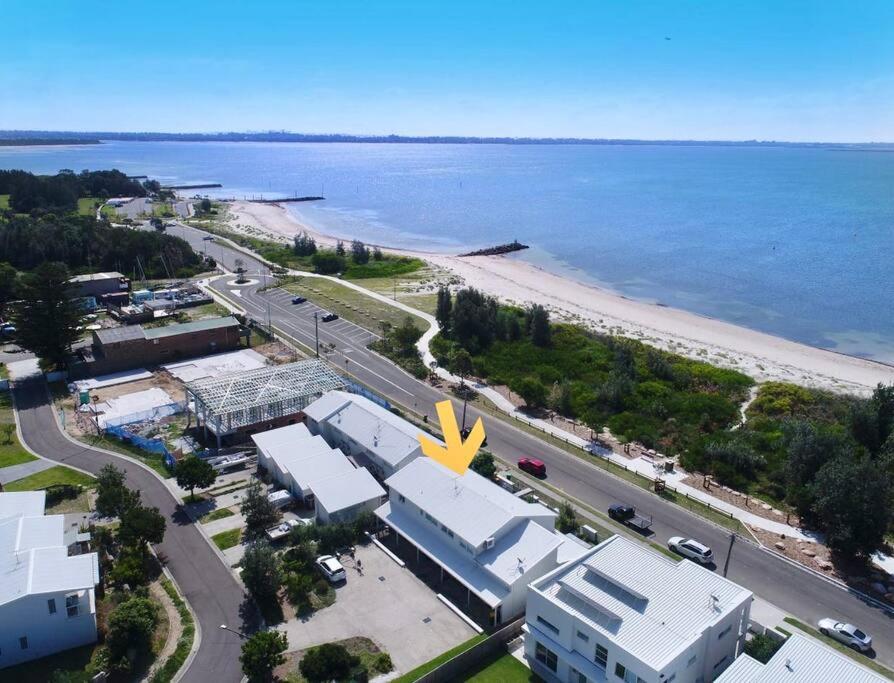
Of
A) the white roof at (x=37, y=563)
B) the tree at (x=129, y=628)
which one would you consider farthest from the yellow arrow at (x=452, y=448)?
the white roof at (x=37, y=563)

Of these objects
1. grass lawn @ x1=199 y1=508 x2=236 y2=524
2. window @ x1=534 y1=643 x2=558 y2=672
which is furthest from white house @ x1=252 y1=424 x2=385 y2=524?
window @ x1=534 y1=643 x2=558 y2=672

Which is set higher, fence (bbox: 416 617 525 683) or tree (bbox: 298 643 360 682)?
tree (bbox: 298 643 360 682)

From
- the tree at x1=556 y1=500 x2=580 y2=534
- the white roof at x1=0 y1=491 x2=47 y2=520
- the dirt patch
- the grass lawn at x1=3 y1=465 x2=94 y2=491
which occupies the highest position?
the white roof at x1=0 y1=491 x2=47 y2=520

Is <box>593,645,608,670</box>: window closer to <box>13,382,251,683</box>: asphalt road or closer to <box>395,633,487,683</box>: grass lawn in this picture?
<box>395,633,487,683</box>: grass lawn

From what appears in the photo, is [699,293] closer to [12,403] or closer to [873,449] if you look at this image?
[873,449]

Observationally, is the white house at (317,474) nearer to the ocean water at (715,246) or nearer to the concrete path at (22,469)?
the concrete path at (22,469)

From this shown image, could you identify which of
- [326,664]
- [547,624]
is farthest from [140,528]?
[547,624]

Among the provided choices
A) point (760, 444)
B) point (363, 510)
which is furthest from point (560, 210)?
point (363, 510)
